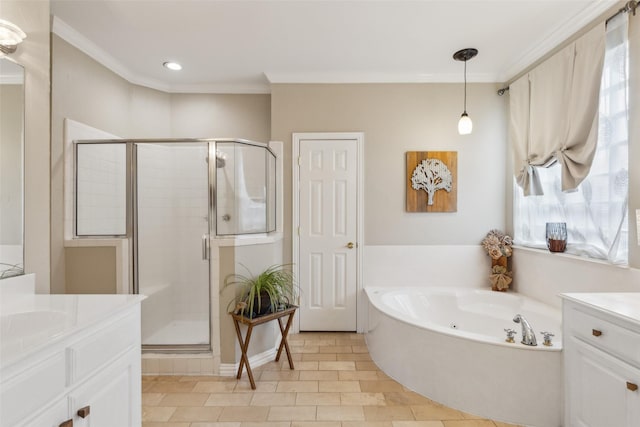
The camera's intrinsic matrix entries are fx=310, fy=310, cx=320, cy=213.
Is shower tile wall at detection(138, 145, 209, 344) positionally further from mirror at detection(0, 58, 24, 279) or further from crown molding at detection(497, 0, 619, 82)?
crown molding at detection(497, 0, 619, 82)

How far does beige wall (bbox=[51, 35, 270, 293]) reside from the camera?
2283 mm

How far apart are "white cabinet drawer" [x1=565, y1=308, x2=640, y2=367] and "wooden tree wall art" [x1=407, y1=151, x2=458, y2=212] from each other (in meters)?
1.63

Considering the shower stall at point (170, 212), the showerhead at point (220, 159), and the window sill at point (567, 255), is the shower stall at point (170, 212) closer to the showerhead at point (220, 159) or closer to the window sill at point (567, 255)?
the showerhead at point (220, 159)

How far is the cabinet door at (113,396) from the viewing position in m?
1.03

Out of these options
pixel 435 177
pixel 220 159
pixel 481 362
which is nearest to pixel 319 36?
pixel 220 159

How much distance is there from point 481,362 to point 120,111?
11.9ft

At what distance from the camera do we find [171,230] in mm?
2566

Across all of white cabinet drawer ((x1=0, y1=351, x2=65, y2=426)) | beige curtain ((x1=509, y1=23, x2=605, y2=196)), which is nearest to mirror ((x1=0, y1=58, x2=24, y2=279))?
white cabinet drawer ((x1=0, y1=351, x2=65, y2=426))

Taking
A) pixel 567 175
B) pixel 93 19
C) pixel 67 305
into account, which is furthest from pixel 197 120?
pixel 567 175

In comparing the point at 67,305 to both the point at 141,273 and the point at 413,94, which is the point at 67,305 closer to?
the point at 141,273

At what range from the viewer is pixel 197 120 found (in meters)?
3.49

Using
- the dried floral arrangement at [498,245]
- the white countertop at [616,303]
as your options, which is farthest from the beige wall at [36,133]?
the dried floral arrangement at [498,245]

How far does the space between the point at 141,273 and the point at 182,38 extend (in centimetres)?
190

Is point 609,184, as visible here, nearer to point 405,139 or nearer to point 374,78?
point 405,139
